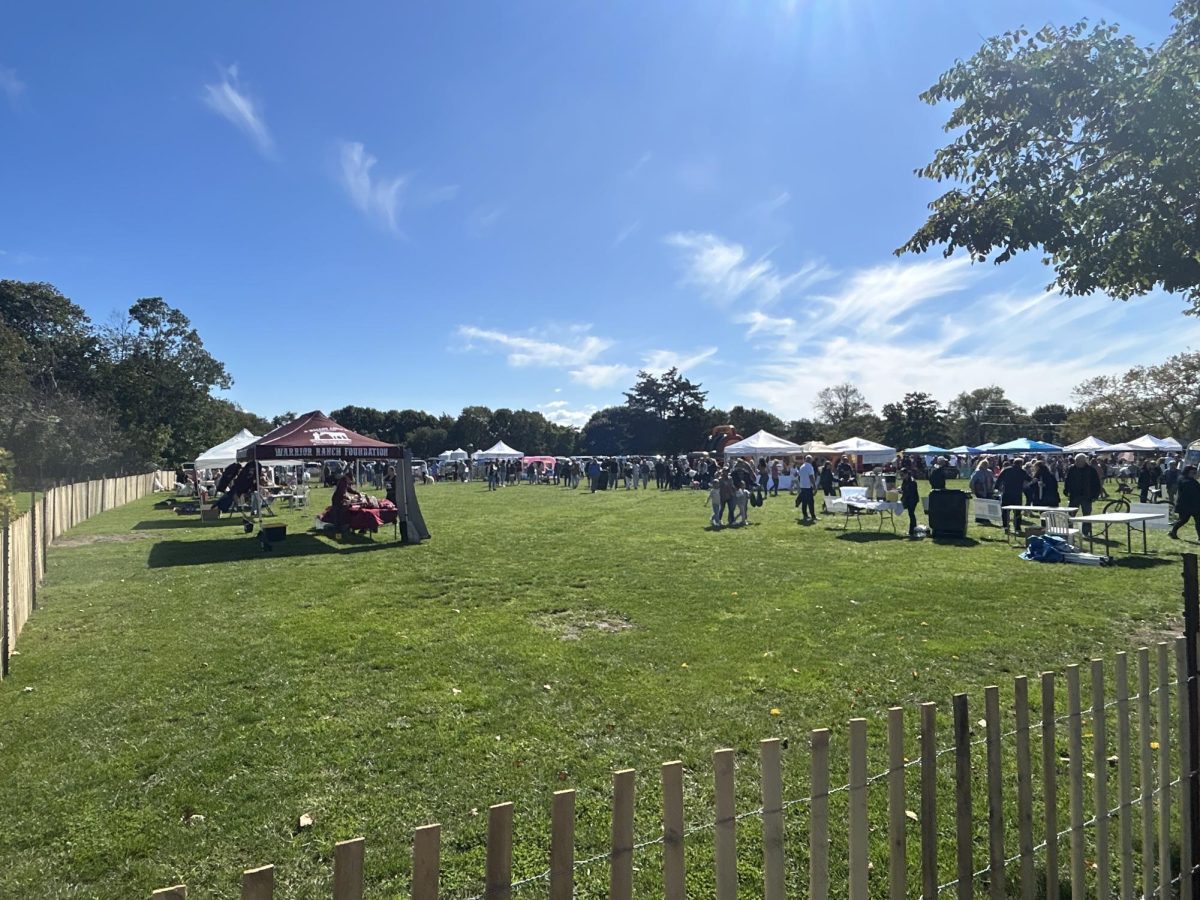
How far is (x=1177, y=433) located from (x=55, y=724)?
65.0 m

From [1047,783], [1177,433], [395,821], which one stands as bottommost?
[395,821]

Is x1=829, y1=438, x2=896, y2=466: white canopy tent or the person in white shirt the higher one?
x1=829, y1=438, x2=896, y2=466: white canopy tent

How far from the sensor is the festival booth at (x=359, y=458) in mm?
14562

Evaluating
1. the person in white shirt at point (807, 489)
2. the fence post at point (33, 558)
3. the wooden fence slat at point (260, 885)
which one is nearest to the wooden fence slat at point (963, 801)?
the wooden fence slat at point (260, 885)

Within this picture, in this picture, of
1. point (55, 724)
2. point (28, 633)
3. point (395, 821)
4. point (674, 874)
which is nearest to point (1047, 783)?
point (674, 874)

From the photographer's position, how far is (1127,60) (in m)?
4.59

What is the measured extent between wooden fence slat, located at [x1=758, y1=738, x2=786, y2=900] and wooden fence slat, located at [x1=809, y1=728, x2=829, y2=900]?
3.7 inches

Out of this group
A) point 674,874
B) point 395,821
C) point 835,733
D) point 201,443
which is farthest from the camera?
point 201,443

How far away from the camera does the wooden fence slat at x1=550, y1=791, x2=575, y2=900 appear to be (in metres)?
1.60

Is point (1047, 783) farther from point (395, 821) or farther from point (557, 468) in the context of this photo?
point (557, 468)

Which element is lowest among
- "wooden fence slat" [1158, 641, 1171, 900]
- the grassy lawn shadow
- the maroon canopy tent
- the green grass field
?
the green grass field

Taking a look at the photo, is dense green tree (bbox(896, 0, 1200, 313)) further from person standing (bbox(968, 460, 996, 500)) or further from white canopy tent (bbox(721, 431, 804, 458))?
white canopy tent (bbox(721, 431, 804, 458))

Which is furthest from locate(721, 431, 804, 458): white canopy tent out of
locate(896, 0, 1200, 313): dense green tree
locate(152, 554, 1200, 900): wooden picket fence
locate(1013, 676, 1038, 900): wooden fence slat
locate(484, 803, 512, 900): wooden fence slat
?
locate(484, 803, 512, 900): wooden fence slat

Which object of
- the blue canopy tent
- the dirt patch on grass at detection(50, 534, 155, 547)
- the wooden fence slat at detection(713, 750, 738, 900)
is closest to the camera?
the wooden fence slat at detection(713, 750, 738, 900)
